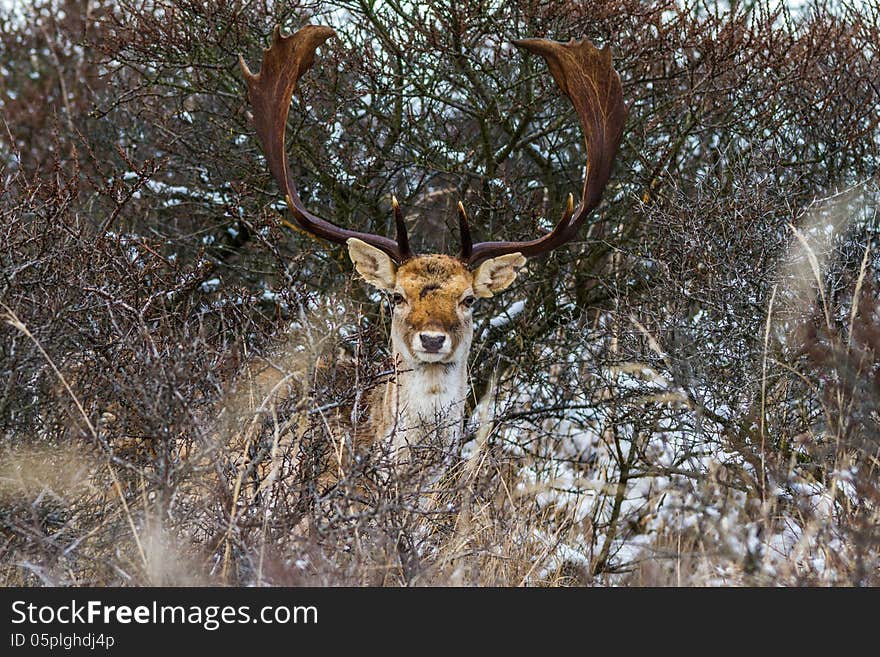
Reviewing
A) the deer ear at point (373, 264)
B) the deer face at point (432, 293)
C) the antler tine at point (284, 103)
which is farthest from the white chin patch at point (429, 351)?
the antler tine at point (284, 103)

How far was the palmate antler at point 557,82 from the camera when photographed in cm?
524

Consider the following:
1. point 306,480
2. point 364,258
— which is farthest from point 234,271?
point 306,480

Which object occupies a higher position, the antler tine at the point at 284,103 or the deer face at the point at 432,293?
the antler tine at the point at 284,103

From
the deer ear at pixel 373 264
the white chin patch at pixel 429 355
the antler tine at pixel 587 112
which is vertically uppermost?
the antler tine at pixel 587 112

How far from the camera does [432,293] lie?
5.19m

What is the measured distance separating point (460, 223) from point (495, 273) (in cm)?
35

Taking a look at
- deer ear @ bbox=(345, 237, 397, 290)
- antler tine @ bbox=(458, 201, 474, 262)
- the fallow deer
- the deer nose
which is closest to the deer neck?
the fallow deer

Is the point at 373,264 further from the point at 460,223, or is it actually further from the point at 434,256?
the point at 460,223

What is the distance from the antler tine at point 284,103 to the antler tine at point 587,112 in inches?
24.3

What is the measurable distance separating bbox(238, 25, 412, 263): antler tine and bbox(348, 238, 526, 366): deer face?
12 cm

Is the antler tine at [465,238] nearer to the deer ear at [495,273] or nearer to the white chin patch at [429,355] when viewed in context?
the deer ear at [495,273]

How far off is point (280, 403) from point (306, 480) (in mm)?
490

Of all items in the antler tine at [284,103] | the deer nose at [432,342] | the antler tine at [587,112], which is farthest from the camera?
the antler tine at [284,103]
